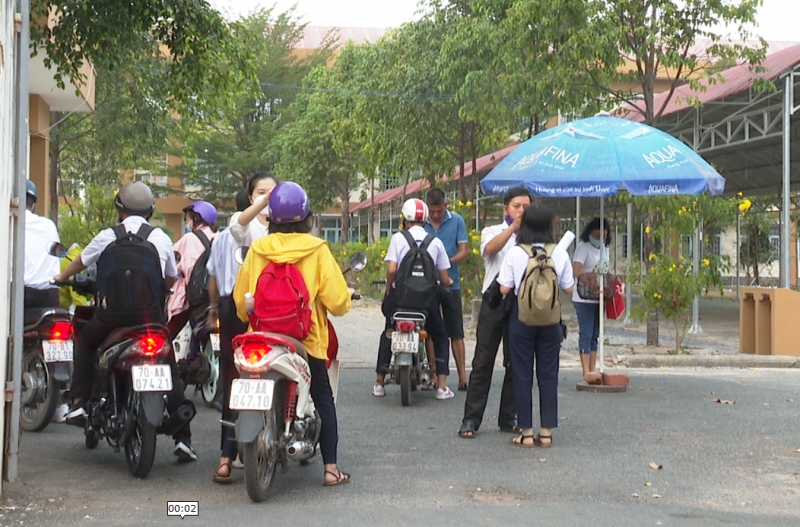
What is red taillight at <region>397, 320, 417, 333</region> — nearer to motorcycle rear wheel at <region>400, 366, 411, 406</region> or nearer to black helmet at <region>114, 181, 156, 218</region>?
motorcycle rear wheel at <region>400, 366, 411, 406</region>

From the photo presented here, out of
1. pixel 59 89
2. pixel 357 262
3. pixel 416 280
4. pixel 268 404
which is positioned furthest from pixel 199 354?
pixel 59 89

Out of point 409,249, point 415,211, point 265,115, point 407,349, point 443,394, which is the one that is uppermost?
point 265,115

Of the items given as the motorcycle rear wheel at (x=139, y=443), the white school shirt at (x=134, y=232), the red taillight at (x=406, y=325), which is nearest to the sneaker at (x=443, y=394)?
the red taillight at (x=406, y=325)

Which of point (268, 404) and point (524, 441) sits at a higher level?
point (268, 404)

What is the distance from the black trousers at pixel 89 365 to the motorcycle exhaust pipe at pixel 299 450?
104 centimetres

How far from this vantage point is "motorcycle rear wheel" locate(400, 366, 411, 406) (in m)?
9.24

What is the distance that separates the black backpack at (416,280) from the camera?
9.17 meters

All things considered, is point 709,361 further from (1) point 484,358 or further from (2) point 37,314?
(2) point 37,314

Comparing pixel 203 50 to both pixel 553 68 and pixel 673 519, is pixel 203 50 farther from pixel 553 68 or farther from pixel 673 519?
pixel 673 519

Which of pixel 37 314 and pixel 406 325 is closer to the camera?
pixel 37 314

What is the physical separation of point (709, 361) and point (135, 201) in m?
8.94

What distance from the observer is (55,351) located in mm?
7703

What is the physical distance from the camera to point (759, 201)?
32188 millimetres

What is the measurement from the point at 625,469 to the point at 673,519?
1262 mm
